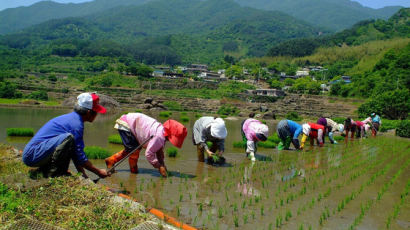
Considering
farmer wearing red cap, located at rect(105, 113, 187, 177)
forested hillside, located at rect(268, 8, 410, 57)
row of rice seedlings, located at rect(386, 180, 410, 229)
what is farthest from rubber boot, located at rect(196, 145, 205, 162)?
forested hillside, located at rect(268, 8, 410, 57)

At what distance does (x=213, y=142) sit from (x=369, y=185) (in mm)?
3499

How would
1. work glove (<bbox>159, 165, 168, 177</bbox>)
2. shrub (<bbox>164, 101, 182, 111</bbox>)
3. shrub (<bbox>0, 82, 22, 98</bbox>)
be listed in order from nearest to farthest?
work glove (<bbox>159, 165, 168, 177</bbox>) < shrub (<bbox>0, 82, 22, 98</bbox>) < shrub (<bbox>164, 101, 182, 111</bbox>)

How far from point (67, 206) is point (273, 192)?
3449mm

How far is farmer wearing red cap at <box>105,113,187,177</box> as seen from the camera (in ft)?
20.4

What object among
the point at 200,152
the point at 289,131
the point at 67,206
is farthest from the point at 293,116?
the point at 67,206

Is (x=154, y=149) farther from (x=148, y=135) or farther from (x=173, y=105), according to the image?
(x=173, y=105)

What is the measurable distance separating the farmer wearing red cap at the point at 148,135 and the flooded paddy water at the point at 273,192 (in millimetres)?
320

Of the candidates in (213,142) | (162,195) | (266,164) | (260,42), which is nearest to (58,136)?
(162,195)

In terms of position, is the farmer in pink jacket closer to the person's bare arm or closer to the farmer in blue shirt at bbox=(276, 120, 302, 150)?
the farmer in blue shirt at bbox=(276, 120, 302, 150)

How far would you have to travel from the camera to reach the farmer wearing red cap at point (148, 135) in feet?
20.4

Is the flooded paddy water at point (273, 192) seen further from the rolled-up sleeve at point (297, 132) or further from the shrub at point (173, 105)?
the shrub at point (173, 105)

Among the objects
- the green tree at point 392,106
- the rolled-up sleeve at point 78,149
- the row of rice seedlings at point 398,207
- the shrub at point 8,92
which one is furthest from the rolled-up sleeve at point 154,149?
the shrub at point 8,92

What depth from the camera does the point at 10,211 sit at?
10.9 feet

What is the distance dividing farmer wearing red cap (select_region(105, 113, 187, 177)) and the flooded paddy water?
320 mm
